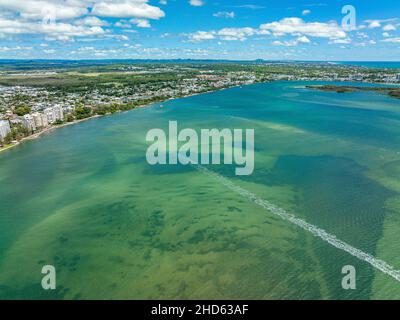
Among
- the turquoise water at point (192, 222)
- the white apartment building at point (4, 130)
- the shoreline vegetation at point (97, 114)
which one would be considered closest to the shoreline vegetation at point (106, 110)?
the shoreline vegetation at point (97, 114)

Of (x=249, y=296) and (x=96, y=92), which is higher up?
(x=96, y=92)

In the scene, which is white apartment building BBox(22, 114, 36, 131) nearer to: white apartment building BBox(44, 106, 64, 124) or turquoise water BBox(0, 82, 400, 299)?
white apartment building BBox(44, 106, 64, 124)

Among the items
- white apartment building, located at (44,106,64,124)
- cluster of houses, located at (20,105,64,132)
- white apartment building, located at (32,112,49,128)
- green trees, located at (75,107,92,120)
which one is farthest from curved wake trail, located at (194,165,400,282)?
green trees, located at (75,107,92,120)

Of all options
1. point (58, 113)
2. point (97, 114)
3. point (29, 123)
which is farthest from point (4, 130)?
point (97, 114)

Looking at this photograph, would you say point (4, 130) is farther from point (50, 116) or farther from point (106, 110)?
point (106, 110)

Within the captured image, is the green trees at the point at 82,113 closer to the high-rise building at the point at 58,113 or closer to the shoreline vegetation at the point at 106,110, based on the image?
the shoreline vegetation at the point at 106,110

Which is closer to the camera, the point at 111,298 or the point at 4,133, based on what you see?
the point at 111,298
